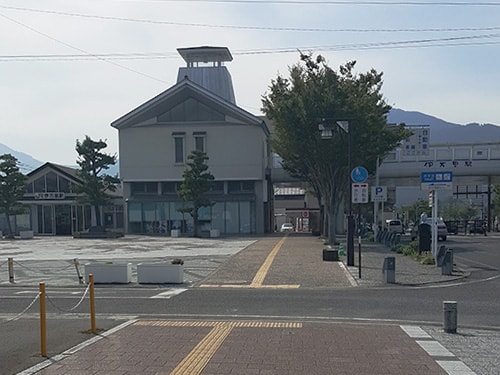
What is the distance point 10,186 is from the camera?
4447 centimetres

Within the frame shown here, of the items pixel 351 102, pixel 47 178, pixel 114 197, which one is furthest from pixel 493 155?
pixel 47 178

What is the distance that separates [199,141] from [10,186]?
51.8 ft

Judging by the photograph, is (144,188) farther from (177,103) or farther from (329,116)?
(329,116)

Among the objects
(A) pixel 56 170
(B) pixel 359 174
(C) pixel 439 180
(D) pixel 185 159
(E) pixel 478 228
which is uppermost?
(D) pixel 185 159

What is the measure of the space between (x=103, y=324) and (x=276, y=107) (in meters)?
22.1

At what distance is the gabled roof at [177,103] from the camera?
150ft

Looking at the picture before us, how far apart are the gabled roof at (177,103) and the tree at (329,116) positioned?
47.2 feet

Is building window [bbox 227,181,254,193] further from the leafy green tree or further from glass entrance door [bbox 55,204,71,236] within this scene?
the leafy green tree

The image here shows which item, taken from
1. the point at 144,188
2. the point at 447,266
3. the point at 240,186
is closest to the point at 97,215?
the point at 144,188

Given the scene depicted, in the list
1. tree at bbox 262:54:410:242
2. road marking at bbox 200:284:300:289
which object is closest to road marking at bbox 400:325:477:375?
road marking at bbox 200:284:300:289

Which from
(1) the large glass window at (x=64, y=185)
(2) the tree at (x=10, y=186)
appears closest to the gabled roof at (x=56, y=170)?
(1) the large glass window at (x=64, y=185)

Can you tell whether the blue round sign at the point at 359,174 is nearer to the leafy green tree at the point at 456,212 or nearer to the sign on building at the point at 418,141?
the sign on building at the point at 418,141

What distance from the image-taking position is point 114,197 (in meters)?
51.7

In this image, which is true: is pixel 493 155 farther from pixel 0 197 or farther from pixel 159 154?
pixel 0 197
